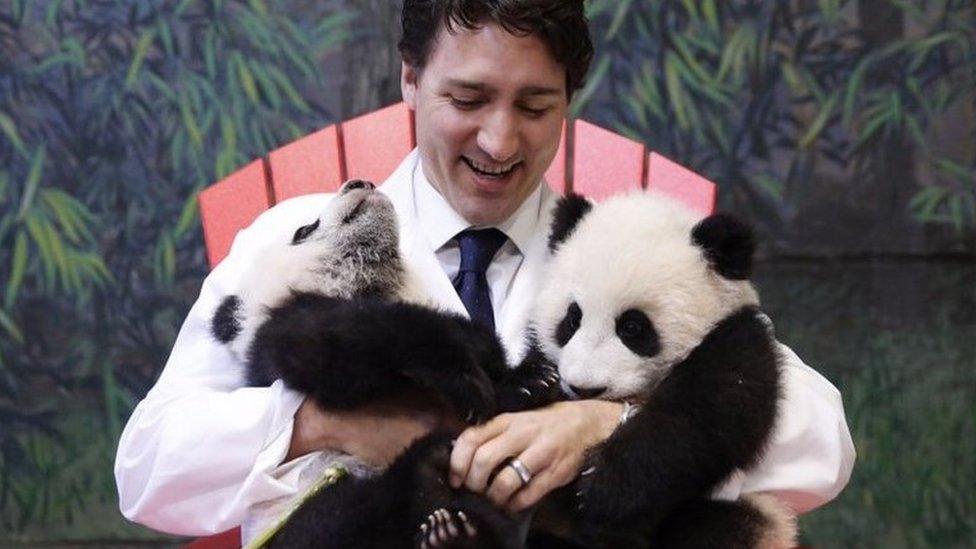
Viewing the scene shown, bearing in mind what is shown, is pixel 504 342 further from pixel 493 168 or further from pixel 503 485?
pixel 503 485

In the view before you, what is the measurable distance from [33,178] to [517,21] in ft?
7.23

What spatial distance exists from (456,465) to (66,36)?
101 inches

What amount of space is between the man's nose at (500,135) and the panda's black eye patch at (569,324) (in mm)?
394

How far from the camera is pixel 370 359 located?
1.55 metres

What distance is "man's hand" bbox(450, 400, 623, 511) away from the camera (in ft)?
4.93

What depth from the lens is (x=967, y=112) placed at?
133 inches

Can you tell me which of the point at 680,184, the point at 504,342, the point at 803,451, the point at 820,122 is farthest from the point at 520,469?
the point at 820,122

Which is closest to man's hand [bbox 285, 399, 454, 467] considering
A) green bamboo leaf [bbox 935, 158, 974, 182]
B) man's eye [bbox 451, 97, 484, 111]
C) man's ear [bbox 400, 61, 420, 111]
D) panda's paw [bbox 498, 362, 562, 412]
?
panda's paw [bbox 498, 362, 562, 412]

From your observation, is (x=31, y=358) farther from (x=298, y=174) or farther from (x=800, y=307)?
(x=800, y=307)

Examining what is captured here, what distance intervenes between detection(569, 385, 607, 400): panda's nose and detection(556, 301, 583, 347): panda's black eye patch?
0.07 meters

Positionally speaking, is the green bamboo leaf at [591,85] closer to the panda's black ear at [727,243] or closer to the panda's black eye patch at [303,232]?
the panda's black eye patch at [303,232]

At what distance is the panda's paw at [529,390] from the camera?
1.61 m

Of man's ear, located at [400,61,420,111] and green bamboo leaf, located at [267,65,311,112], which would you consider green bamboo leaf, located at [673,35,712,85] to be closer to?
green bamboo leaf, located at [267,65,311,112]

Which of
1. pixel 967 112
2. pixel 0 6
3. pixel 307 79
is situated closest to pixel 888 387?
pixel 967 112
